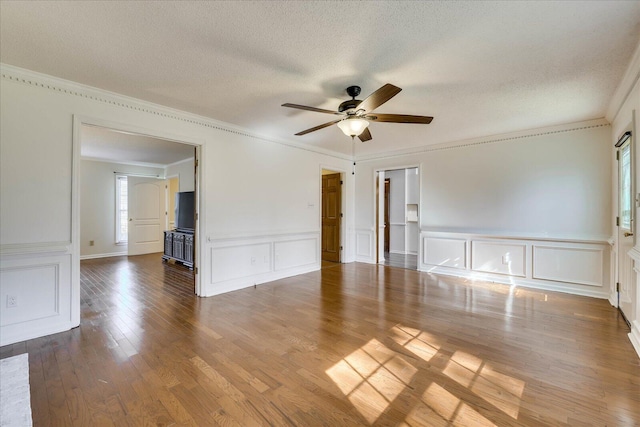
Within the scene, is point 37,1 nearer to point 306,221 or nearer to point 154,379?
point 154,379

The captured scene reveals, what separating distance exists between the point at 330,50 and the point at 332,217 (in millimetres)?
4759

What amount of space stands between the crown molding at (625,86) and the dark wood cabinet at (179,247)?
6.51m

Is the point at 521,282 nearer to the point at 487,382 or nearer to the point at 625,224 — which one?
the point at 625,224

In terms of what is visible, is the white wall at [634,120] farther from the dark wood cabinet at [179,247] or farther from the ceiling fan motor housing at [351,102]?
the dark wood cabinet at [179,247]

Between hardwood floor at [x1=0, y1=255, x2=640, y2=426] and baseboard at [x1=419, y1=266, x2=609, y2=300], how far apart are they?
0.31m

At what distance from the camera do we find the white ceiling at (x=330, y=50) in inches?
73.4

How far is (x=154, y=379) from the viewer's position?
2023 mm

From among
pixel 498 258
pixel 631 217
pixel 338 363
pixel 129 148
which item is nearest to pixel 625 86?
pixel 631 217

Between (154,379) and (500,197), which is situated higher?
(500,197)

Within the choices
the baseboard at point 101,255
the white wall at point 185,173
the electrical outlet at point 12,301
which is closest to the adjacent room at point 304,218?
the electrical outlet at point 12,301

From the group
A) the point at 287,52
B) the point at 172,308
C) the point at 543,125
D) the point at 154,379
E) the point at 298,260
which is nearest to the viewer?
the point at 154,379

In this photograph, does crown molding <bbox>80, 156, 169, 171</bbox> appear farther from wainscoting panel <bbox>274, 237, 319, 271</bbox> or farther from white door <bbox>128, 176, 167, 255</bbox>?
wainscoting panel <bbox>274, 237, 319, 271</bbox>

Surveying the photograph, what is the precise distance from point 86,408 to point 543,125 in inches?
233

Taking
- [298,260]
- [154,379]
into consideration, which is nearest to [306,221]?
[298,260]
